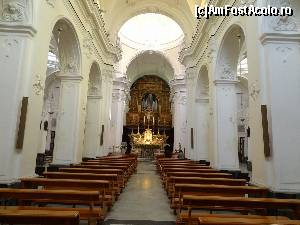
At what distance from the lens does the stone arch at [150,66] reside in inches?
938

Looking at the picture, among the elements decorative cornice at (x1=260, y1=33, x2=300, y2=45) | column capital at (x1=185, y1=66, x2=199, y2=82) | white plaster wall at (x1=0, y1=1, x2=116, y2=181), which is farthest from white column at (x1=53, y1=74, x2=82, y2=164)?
decorative cornice at (x1=260, y1=33, x2=300, y2=45)

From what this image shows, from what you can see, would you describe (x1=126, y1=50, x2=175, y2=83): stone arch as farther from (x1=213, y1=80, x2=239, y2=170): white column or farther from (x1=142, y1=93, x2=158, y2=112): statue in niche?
(x1=213, y1=80, x2=239, y2=170): white column

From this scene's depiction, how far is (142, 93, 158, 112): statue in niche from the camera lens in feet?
94.5

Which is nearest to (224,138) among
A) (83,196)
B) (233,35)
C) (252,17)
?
(233,35)

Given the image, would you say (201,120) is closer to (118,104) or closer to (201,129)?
(201,129)

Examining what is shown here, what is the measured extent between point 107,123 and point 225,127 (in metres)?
7.16

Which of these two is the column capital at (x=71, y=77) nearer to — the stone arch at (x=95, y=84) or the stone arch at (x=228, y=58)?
the stone arch at (x=95, y=84)

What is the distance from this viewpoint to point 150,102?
95.8 ft

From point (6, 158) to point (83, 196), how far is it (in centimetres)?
240

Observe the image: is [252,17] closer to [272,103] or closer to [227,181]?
[272,103]

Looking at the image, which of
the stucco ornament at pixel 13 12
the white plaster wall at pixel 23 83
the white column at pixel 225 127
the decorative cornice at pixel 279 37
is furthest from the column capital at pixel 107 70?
the decorative cornice at pixel 279 37

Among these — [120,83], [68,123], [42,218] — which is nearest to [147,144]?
[120,83]

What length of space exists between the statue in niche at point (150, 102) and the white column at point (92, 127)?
1584 centimetres

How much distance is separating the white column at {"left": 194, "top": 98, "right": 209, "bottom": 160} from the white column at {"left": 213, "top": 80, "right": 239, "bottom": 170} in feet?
9.93
